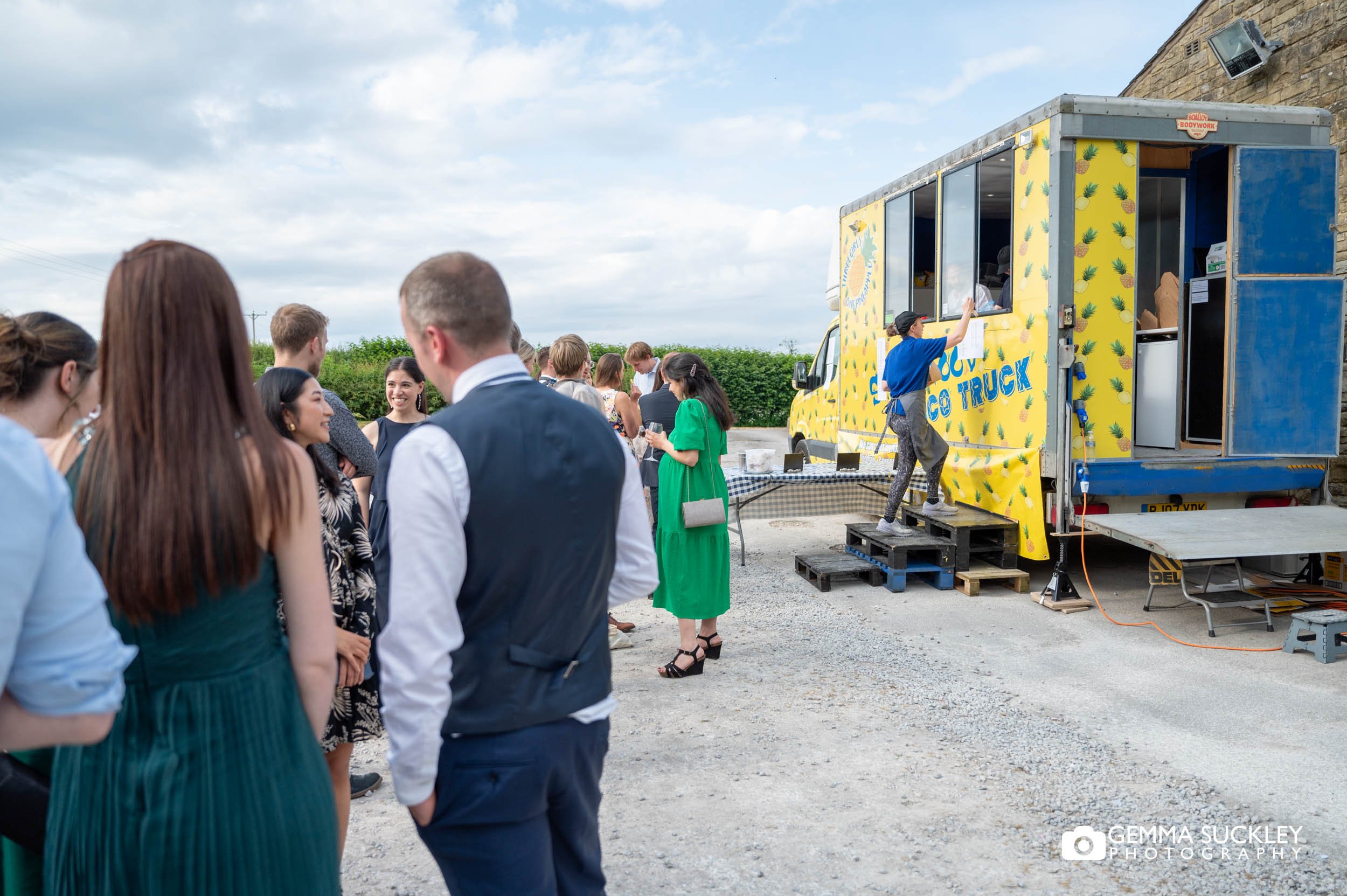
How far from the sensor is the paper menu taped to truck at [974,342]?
7.04 metres

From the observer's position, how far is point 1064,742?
3873 millimetres

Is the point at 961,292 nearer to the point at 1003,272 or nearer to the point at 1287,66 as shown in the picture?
the point at 1003,272

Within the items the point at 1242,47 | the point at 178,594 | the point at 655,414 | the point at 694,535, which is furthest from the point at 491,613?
the point at 1242,47

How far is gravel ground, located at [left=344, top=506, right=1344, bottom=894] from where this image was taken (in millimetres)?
2836

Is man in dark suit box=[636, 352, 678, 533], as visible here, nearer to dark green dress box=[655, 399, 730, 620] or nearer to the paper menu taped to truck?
dark green dress box=[655, 399, 730, 620]

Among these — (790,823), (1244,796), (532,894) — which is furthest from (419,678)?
(1244,796)

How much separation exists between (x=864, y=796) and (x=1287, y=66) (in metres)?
9.51

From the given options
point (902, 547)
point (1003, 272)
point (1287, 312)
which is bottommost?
point (902, 547)

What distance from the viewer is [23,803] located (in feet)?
5.25

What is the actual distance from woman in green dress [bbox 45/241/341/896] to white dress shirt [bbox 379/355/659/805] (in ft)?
0.59

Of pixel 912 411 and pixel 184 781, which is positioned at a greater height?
pixel 912 411

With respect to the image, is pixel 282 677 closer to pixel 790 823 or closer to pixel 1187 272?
pixel 790 823

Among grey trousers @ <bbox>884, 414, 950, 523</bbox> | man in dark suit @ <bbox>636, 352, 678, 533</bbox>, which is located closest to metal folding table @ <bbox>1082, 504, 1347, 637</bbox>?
grey trousers @ <bbox>884, 414, 950, 523</bbox>

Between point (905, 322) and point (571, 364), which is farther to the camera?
point (905, 322)
